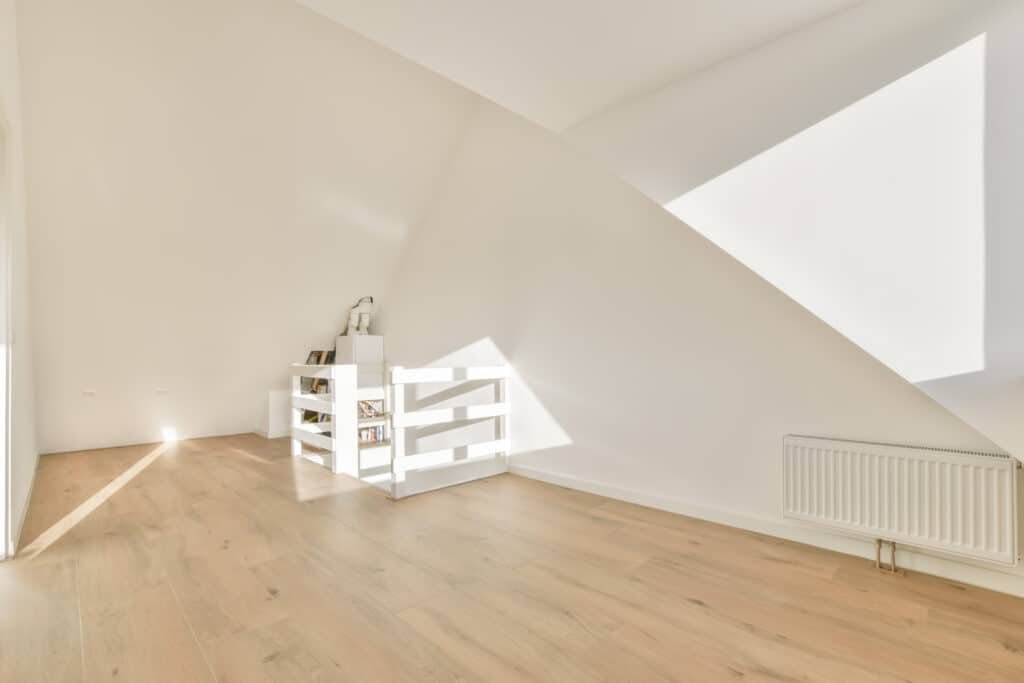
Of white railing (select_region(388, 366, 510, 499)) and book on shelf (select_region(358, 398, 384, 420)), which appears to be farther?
book on shelf (select_region(358, 398, 384, 420))

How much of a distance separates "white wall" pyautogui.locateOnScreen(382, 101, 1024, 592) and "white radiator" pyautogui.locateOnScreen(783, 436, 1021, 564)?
0.09 m

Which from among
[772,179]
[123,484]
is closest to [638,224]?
[772,179]

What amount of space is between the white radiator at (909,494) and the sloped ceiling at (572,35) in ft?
5.30

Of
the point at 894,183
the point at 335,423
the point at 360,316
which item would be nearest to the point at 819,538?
the point at 894,183

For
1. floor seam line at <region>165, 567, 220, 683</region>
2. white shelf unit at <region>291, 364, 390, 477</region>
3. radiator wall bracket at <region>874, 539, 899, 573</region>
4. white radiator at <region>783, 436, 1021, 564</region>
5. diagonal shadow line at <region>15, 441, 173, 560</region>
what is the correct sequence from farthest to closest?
white shelf unit at <region>291, 364, 390, 477</region> < diagonal shadow line at <region>15, 441, 173, 560</region> < radiator wall bracket at <region>874, 539, 899, 573</region> < white radiator at <region>783, 436, 1021, 564</region> < floor seam line at <region>165, 567, 220, 683</region>

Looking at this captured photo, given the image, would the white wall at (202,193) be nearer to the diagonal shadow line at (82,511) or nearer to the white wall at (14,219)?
the white wall at (14,219)

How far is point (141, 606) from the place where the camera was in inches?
71.4

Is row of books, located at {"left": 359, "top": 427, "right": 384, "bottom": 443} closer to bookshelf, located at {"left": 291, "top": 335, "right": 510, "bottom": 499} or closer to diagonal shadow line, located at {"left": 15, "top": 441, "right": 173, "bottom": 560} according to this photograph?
bookshelf, located at {"left": 291, "top": 335, "right": 510, "bottom": 499}

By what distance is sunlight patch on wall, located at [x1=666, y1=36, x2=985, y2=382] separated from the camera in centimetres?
150

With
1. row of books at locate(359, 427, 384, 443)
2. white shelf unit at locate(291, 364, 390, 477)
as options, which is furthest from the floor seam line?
row of books at locate(359, 427, 384, 443)

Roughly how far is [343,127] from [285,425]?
2.94 metres

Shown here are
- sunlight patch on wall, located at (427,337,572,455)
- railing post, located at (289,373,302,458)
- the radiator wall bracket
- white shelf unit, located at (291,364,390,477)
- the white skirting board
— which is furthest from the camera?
railing post, located at (289,373,302,458)

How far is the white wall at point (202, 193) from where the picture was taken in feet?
9.58

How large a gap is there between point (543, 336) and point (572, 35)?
1.96 m
